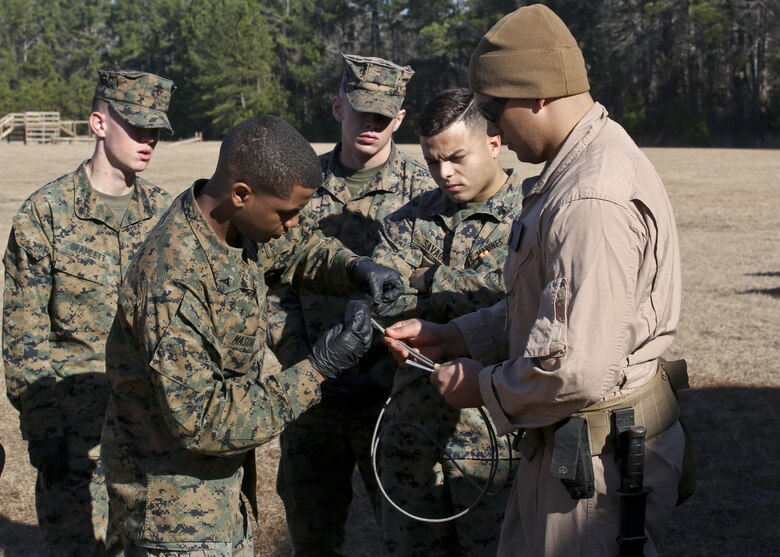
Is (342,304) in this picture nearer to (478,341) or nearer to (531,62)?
(478,341)

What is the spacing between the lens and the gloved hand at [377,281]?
3828 mm

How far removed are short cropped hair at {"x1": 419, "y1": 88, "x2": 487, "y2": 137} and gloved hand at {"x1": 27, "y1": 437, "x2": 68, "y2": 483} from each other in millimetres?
2182

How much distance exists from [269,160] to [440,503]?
1724mm

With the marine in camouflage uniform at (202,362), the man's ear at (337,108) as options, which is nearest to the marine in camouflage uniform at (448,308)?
the marine in camouflage uniform at (202,362)

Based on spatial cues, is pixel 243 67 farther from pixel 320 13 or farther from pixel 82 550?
pixel 82 550

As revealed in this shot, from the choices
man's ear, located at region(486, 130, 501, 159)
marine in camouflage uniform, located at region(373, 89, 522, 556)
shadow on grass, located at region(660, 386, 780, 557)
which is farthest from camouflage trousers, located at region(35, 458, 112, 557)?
shadow on grass, located at region(660, 386, 780, 557)

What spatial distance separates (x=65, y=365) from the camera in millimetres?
4750

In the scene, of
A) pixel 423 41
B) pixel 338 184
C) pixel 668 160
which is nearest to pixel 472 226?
pixel 338 184

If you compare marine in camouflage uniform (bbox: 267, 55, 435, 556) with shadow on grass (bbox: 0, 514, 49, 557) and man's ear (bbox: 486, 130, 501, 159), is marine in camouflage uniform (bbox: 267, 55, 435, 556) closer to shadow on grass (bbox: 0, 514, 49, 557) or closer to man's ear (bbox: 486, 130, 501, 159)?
man's ear (bbox: 486, 130, 501, 159)

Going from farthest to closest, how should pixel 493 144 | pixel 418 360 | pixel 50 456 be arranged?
1. pixel 50 456
2. pixel 493 144
3. pixel 418 360

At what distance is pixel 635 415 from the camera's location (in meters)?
2.87

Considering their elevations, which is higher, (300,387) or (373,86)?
(373,86)

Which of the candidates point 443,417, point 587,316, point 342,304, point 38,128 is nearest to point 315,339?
point 342,304

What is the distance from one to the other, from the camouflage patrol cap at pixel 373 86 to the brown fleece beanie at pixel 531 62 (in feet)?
6.66
